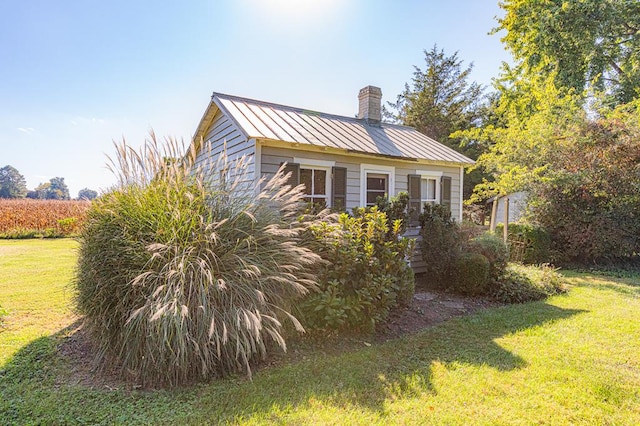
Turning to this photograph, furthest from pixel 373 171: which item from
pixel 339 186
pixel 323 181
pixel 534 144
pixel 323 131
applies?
pixel 534 144

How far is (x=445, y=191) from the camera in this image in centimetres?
799

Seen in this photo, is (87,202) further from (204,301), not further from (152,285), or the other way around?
(204,301)

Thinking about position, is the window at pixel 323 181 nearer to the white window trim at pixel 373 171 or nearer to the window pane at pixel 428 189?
the white window trim at pixel 373 171

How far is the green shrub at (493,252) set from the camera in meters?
6.13

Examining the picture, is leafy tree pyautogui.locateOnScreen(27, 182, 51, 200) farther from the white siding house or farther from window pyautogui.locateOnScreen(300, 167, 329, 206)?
window pyautogui.locateOnScreen(300, 167, 329, 206)

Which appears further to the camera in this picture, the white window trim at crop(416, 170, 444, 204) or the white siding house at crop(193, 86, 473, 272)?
the white window trim at crop(416, 170, 444, 204)

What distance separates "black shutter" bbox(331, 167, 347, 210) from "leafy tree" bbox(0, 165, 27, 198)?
2456 inches

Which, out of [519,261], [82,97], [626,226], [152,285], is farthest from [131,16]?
[626,226]

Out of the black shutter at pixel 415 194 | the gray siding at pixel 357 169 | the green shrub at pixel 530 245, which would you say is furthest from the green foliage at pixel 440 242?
the green shrub at pixel 530 245

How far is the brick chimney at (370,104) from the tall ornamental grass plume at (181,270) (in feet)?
19.5

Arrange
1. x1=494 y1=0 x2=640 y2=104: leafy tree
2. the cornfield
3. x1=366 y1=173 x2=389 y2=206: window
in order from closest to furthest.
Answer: x1=366 y1=173 x2=389 y2=206: window → x1=494 y1=0 x2=640 y2=104: leafy tree → the cornfield

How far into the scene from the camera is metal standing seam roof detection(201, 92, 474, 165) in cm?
587

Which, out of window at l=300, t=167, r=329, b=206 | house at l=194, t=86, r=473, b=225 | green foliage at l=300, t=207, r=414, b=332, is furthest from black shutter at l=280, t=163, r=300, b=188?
green foliage at l=300, t=207, r=414, b=332

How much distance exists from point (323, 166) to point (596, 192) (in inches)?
297
